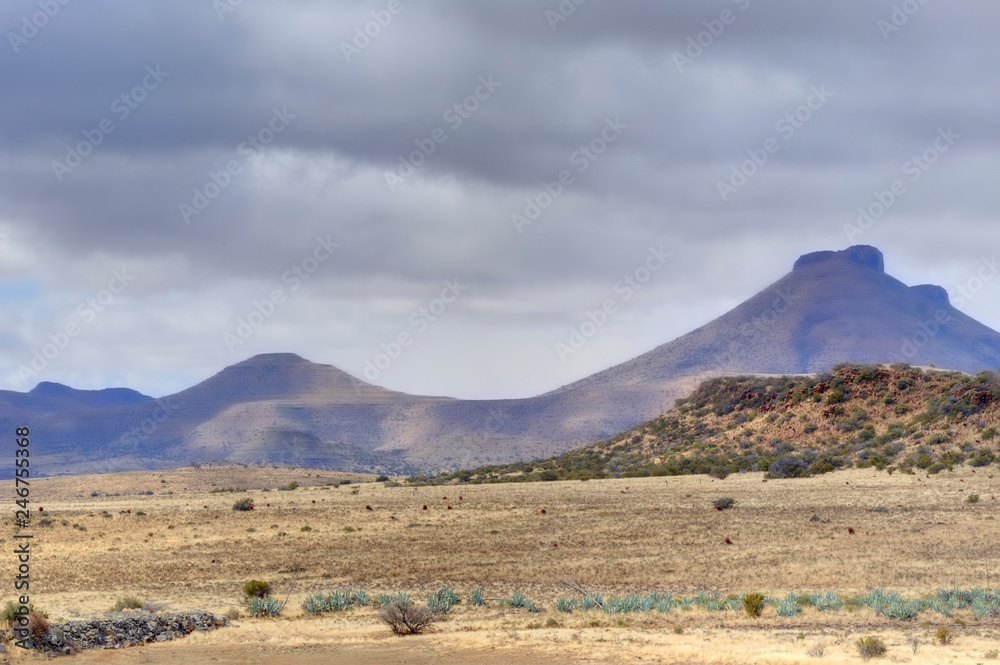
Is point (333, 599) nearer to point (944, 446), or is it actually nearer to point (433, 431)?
point (944, 446)

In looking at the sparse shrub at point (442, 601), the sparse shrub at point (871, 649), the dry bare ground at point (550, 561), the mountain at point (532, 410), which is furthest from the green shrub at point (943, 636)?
the mountain at point (532, 410)

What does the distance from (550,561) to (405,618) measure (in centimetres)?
1006

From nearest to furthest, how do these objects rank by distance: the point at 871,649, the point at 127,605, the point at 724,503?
1. the point at 871,649
2. the point at 127,605
3. the point at 724,503

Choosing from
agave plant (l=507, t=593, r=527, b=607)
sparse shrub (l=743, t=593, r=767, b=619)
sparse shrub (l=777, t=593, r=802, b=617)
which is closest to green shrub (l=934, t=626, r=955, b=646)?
sparse shrub (l=777, t=593, r=802, b=617)

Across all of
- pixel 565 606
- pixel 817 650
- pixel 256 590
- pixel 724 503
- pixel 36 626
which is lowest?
pixel 565 606

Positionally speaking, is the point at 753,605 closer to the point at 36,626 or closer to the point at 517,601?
the point at 517,601

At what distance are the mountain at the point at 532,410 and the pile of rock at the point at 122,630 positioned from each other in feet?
383

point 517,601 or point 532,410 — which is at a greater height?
point 532,410

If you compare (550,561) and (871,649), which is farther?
(550,561)

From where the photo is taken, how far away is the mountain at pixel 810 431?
183 ft

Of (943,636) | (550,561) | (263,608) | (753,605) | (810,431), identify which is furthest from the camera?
(810,431)

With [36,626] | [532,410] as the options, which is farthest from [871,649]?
[532,410]

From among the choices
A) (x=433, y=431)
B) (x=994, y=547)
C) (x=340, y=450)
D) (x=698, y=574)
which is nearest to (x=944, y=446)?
(x=994, y=547)

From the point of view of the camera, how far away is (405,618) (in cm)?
1900
